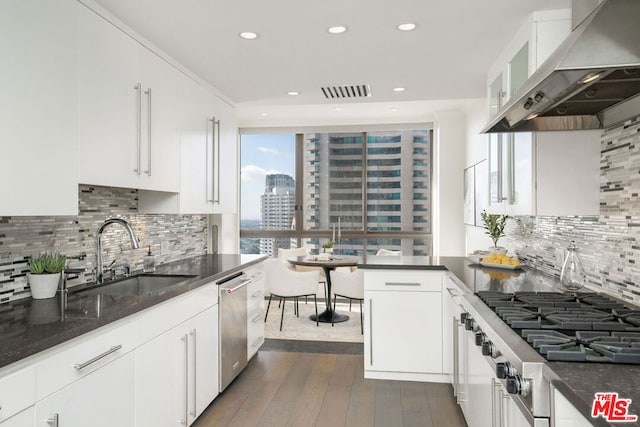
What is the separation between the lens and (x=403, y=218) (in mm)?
6406

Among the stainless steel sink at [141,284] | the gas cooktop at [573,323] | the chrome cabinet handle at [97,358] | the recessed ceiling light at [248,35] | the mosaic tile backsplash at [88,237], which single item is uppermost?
the recessed ceiling light at [248,35]

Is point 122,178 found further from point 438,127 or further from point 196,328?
point 438,127

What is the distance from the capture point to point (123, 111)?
242cm

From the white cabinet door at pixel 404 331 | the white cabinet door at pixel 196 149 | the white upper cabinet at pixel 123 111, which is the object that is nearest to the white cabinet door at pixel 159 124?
the white upper cabinet at pixel 123 111

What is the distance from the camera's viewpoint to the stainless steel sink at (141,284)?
7.96ft

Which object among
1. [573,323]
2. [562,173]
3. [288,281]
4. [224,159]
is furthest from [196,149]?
[573,323]

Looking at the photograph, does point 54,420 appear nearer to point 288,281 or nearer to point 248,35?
point 248,35

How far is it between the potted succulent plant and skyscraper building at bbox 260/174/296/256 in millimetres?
4562

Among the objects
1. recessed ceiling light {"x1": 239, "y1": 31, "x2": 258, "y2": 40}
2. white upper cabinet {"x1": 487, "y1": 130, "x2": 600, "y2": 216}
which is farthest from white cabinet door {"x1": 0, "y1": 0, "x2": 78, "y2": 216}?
white upper cabinet {"x1": 487, "y1": 130, "x2": 600, "y2": 216}

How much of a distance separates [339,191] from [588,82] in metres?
5.03

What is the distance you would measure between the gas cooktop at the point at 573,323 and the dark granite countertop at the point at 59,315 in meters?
1.56

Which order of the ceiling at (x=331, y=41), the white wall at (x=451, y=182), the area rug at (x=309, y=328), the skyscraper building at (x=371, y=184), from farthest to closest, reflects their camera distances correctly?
the skyscraper building at (x=371, y=184) → the white wall at (x=451, y=182) → the area rug at (x=309, y=328) → the ceiling at (x=331, y=41)

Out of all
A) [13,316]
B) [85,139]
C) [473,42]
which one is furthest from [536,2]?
[13,316]

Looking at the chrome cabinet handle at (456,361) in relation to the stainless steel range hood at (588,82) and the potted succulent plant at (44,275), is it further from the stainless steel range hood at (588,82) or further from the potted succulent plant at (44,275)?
the potted succulent plant at (44,275)
